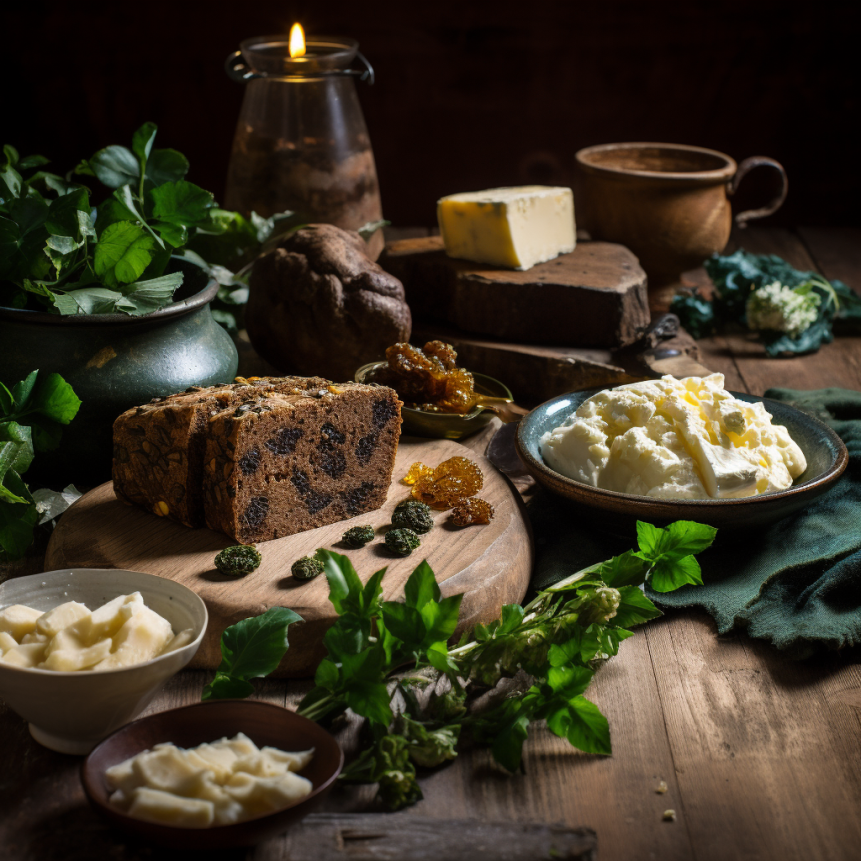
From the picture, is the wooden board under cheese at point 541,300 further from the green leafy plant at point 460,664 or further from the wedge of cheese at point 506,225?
the green leafy plant at point 460,664

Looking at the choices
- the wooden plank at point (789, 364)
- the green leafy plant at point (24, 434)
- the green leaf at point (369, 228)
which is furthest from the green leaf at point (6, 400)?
the wooden plank at point (789, 364)

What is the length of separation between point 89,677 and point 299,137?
2671mm

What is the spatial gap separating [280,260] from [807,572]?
2010mm

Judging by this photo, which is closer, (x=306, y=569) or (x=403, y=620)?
(x=403, y=620)

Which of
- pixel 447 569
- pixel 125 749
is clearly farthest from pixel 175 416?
pixel 125 749

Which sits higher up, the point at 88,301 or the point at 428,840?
the point at 88,301

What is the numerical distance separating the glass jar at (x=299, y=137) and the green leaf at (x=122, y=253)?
1315 millimetres

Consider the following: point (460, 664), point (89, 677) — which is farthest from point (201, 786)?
point (460, 664)

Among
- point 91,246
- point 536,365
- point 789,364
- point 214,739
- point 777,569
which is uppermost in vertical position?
point 91,246

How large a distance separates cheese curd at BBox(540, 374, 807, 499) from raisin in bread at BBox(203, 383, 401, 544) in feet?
1.58

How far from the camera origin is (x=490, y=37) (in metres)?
5.47

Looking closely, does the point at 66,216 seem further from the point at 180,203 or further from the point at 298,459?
the point at 298,459

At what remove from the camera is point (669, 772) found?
1.79m

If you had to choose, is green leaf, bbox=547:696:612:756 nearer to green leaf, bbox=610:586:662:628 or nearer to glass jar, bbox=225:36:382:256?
green leaf, bbox=610:586:662:628
